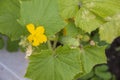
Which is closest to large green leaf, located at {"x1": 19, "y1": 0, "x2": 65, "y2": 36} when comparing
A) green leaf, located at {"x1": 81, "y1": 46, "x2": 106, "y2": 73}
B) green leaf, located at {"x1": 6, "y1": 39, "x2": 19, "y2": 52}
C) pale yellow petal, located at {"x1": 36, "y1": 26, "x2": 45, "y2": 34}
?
pale yellow petal, located at {"x1": 36, "y1": 26, "x2": 45, "y2": 34}

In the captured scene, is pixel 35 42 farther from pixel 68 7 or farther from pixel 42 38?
pixel 68 7

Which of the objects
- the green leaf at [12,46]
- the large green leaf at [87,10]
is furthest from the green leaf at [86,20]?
the green leaf at [12,46]

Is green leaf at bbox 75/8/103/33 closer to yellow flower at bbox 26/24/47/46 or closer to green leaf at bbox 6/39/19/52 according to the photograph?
yellow flower at bbox 26/24/47/46

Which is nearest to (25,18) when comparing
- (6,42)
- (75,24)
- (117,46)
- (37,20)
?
(37,20)

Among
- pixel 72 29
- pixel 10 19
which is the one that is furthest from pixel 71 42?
pixel 10 19

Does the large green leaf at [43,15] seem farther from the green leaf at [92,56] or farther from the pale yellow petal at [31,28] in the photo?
the green leaf at [92,56]
